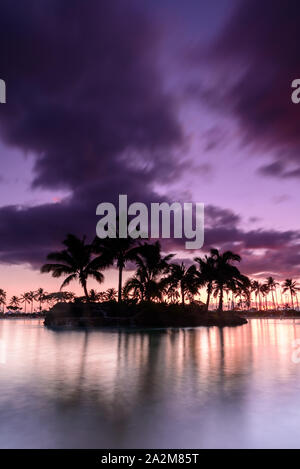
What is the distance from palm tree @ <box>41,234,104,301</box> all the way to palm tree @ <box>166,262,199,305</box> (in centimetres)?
1025

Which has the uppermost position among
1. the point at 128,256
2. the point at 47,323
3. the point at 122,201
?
the point at 122,201

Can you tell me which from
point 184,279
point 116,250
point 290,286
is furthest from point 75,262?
point 290,286

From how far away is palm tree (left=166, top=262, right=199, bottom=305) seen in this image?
1610 inches

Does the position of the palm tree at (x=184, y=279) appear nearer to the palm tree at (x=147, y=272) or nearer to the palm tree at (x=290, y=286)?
the palm tree at (x=147, y=272)

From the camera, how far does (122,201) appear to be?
32.0m

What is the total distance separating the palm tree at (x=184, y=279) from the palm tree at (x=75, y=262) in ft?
33.6

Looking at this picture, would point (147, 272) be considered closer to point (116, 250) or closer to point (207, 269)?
point (116, 250)

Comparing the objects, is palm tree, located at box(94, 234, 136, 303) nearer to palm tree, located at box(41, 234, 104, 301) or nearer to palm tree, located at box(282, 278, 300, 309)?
palm tree, located at box(41, 234, 104, 301)

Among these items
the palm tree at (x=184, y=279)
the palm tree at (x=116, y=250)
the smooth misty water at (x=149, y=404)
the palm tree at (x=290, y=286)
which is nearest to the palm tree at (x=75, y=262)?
the palm tree at (x=116, y=250)

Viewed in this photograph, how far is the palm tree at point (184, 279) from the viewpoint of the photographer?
134ft

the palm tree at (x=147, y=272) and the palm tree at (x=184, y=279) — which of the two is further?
the palm tree at (x=184, y=279)

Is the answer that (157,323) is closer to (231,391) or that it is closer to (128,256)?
(128,256)
